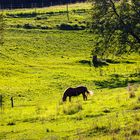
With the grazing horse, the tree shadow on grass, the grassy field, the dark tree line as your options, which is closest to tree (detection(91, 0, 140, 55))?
the grassy field

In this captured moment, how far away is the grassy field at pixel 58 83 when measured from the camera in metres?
24.2

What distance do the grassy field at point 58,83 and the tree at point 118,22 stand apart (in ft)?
12.4

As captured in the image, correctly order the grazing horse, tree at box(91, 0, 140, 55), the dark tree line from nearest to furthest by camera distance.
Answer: tree at box(91, 0, 140, 55), the grazing horse, the dark tree line

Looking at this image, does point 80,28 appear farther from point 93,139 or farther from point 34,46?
point 93,139

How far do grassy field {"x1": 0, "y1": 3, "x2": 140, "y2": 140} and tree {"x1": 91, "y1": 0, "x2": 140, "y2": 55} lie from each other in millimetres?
3773

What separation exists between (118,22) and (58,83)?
16.1 meters

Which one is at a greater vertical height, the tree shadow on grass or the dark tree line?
the dark tree line

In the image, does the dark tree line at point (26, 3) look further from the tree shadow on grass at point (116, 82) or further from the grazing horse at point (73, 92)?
the grazing horse at point (73, 92)

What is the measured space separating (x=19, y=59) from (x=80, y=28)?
23.5m

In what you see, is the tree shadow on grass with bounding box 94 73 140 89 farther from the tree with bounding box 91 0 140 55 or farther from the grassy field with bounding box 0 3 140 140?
the tree with bounding box 91 0 140 55

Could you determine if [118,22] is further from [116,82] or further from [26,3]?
[26,3]

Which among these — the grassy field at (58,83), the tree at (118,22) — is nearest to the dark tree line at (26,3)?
the grassy field at (58,83)

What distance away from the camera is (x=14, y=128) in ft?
90.6

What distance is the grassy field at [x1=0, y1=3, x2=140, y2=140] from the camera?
24.2 meters
